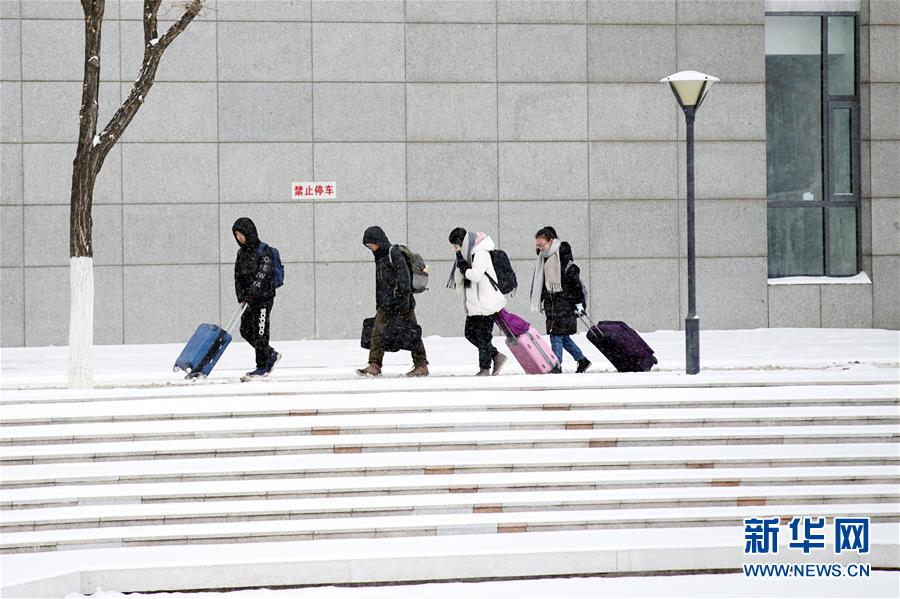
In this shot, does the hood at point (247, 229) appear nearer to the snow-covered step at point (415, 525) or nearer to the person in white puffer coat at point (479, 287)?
the person in white puffer coat at point (479, 287)

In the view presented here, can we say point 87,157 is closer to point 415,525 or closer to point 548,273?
point 548,273

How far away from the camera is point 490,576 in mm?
9469

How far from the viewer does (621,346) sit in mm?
13828

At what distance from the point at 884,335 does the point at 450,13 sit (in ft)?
28.5

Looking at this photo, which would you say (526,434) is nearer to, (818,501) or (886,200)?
(818,501)

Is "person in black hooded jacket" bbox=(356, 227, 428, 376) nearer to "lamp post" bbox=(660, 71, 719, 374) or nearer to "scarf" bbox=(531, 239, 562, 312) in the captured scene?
"scarf" bbox=(531, 239, 562, 312)

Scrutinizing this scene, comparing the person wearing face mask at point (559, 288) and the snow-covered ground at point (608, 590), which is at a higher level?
the person wearing face mask at point (559, 288)

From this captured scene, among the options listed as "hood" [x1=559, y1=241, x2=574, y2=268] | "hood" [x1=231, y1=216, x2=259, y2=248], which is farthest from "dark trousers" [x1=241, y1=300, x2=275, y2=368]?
"hood" [x1=559, y1=241, x2=574, y2=268]

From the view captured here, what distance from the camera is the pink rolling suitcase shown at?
13.6m

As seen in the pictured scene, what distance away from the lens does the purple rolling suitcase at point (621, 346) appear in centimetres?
1381

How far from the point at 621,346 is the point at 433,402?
310 centimetres

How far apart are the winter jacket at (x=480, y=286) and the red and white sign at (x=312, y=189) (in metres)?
7.32

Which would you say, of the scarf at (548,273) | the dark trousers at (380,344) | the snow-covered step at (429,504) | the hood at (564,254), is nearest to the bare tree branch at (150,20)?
the dark trousers at (380,344)

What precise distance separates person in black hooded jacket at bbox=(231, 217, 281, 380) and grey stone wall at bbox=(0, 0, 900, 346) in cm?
657
